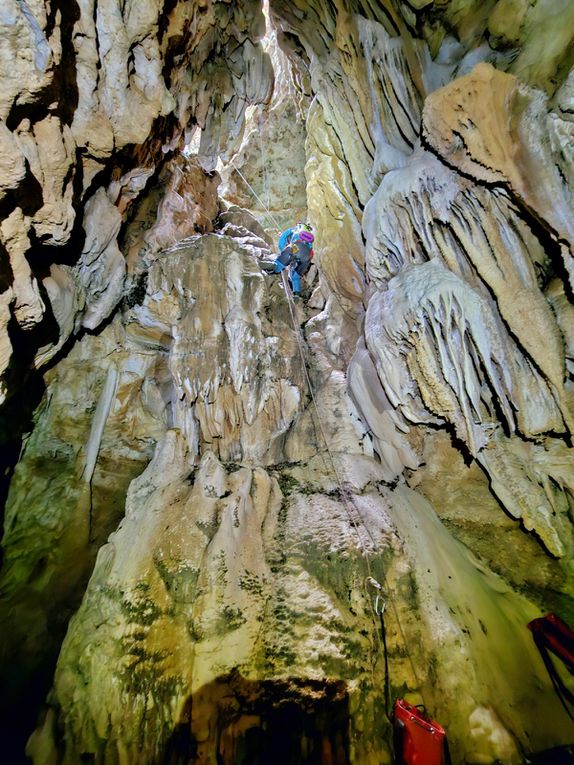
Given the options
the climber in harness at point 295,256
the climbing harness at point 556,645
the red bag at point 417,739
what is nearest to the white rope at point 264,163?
the climber in harness at point 295,256

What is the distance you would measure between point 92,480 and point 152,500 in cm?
158

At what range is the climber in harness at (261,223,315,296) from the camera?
6570 mm

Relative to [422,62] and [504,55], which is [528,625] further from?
[422,62]

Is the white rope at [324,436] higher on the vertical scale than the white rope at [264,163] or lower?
lower

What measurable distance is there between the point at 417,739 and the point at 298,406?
3699 mm

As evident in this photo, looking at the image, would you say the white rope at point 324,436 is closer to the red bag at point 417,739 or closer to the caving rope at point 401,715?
the caving rope at point 401,715

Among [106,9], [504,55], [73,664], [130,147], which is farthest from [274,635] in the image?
[504,55]

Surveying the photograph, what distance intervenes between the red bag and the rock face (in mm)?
225

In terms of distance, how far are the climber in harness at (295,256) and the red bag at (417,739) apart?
6.14 meters

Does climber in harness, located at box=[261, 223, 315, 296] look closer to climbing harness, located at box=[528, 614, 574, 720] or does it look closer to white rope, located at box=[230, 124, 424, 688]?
white rope, located at box=[230, 124, 424, 688]

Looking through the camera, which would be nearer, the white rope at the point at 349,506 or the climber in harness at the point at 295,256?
the white rope at the point at 349,506

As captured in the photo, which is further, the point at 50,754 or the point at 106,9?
the point at 106,9

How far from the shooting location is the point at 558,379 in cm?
335

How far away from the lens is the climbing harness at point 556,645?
313 cm
